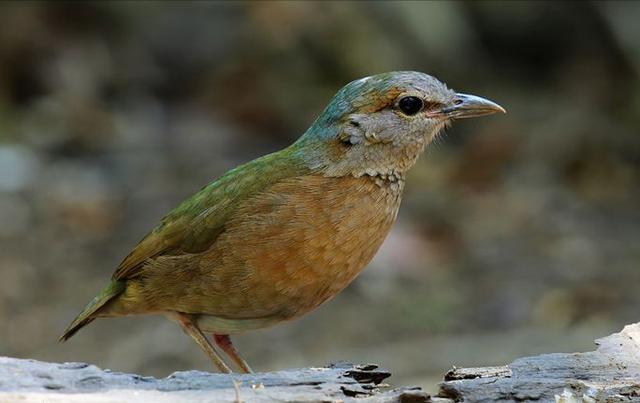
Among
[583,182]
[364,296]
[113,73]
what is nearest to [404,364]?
[364,296]

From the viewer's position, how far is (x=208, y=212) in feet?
16.8

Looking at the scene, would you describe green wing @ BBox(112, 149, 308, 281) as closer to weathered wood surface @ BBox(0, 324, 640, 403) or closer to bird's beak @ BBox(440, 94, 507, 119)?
bird's beak @ BBox(440, 94, 507, 119)

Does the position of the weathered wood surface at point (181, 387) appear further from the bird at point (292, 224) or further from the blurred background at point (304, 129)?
the blurred background at point (304, 129)

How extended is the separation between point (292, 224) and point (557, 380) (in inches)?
52.7

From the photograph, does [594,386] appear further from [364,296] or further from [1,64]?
[1,64]

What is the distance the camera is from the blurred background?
7754 mm

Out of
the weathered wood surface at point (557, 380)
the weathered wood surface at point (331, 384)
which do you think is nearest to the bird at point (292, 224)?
the weathered wood surface at point (331, 384)

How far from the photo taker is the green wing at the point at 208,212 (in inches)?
199

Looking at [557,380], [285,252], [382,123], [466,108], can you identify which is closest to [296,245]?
[285,252]

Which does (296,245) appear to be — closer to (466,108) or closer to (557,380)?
(466,108)

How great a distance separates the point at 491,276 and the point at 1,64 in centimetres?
554

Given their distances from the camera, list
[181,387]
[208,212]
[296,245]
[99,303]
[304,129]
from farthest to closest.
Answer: [304,129]
[99,303]
[208,212]
[296,245]
[181,387]

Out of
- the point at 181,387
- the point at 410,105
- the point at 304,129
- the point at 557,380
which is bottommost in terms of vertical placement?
the point at 181,387

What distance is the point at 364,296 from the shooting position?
834 centimetres
